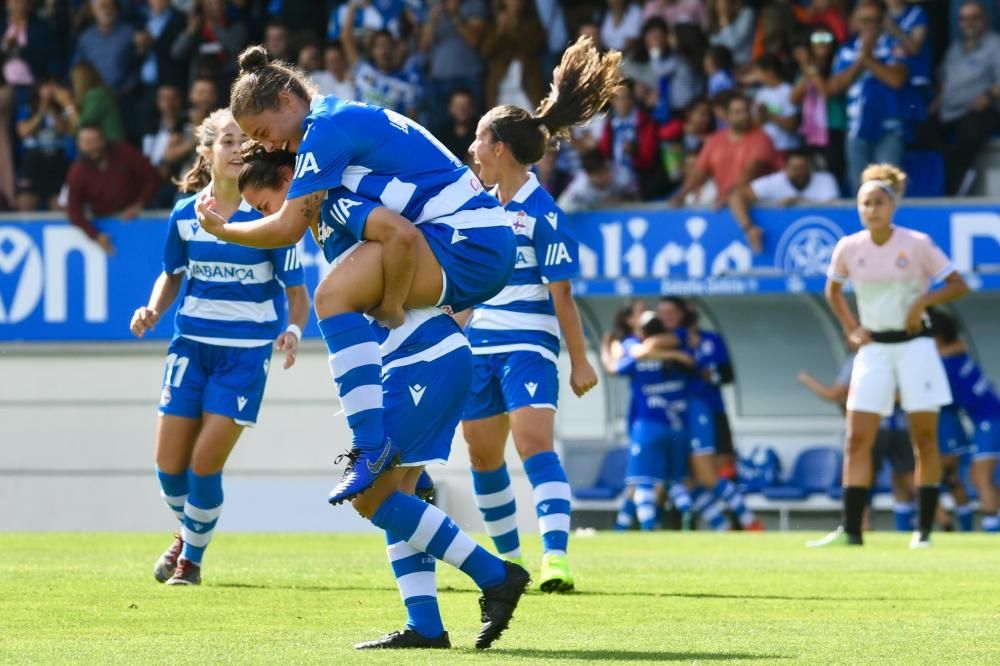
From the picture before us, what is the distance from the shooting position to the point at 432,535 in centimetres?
596

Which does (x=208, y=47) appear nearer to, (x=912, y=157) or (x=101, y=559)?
(x=912, y=157)

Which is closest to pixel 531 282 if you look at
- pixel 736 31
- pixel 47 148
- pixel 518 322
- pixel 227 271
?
pixel 518 322

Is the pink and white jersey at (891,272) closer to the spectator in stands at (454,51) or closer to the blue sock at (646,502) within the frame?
the blue sock at (646,502)

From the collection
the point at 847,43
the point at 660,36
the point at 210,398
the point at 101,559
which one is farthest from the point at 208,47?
the point at 210,398

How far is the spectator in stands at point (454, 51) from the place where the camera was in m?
19.0

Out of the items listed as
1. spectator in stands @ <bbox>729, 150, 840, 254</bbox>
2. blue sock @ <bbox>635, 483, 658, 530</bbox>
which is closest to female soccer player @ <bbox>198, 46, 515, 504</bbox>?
blue sock @ <bbox>635, 483, 658, 530</bbox>

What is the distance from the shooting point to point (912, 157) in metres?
17.6

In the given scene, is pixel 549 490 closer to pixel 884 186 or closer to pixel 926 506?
pixel 884 186

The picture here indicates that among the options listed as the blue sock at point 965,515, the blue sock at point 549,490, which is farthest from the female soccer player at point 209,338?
the blue sock at point 965,515

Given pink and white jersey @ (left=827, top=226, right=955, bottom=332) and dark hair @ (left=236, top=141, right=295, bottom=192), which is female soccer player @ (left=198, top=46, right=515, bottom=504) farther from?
pink and white jersey @ (left=827, top=226, right=955, bottom=332)

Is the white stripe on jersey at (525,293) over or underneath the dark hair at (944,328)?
over

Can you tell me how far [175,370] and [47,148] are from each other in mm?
11860

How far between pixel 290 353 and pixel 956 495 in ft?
32.8

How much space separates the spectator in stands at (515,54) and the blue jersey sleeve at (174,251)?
10.2 m
